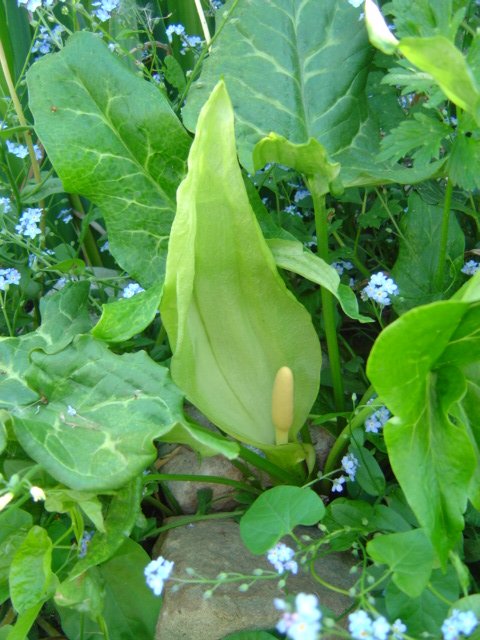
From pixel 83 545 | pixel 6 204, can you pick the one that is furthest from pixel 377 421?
pixel 6 204

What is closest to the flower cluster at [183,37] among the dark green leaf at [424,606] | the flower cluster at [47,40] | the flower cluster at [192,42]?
the flower cluster at [192,42]

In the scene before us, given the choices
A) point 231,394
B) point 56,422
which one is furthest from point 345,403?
point 56,422

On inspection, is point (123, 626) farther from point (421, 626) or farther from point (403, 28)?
point (403, 28)

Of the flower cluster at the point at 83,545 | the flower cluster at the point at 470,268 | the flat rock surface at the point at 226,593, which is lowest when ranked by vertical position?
the flat rock surface at the point at 226,593

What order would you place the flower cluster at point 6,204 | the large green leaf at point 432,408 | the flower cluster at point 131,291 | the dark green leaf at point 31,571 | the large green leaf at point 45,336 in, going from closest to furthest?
1. the large green leaf at point 432,408
2. the dark green leaf at point 31,571
3. the large green leaf at point 45,336
4. the flower cluster at point 131,291
5. the flower cluster at point 6,204

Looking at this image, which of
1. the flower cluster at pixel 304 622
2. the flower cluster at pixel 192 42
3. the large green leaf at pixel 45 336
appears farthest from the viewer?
the flower cluster at pixel 192 42

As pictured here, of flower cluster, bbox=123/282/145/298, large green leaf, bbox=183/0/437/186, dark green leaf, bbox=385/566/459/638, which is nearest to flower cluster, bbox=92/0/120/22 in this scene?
large green leaf, bbox=183/0/437/186

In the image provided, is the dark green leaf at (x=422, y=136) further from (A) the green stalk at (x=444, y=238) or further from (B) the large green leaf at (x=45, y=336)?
(B) the large green leaf at (x=45, y=336)
